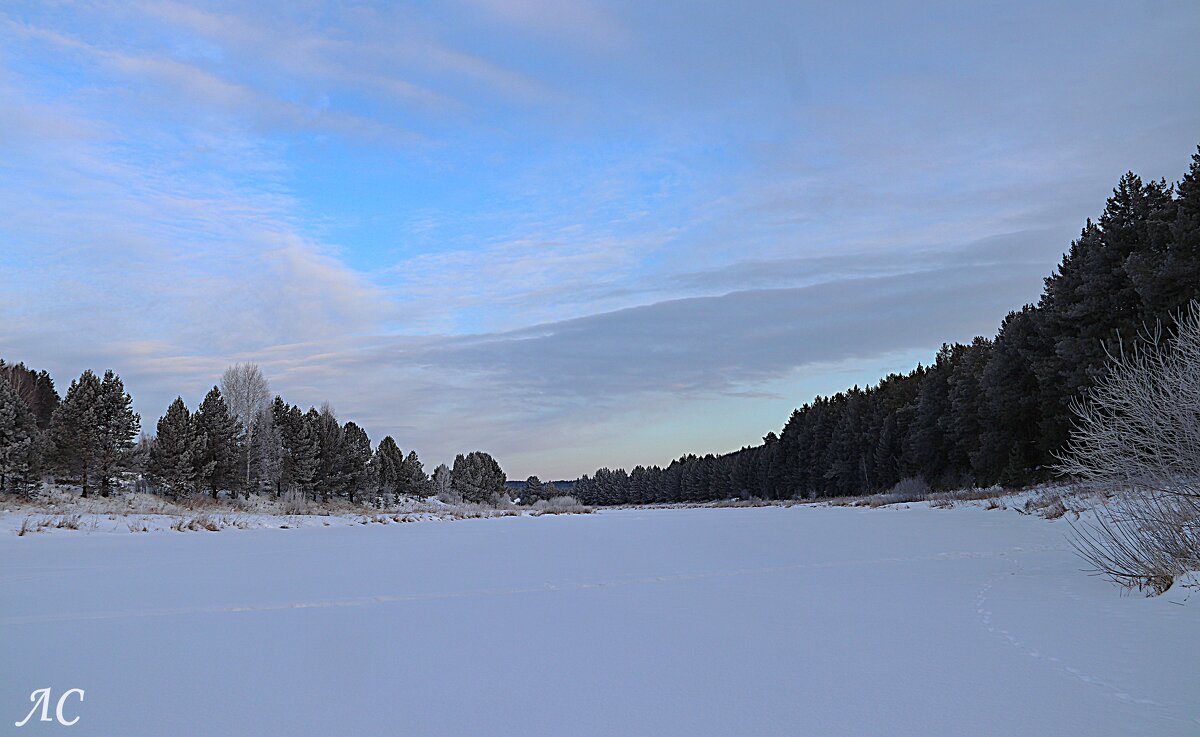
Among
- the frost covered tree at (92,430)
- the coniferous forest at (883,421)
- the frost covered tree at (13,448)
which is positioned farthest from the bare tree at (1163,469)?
the frost covered tree at (92,430)

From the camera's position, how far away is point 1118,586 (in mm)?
6406

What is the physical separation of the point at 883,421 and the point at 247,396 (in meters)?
49.2

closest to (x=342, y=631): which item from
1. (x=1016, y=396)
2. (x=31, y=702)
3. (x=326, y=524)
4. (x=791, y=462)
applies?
(x=31, y=702)

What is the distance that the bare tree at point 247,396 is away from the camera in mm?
51188

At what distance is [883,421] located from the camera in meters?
63.4

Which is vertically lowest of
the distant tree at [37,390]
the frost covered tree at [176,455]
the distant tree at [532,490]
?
the distant tree at [532,490]

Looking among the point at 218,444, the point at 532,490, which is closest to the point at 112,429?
the point at 218,444

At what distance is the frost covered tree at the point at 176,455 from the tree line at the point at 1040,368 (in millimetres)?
38960

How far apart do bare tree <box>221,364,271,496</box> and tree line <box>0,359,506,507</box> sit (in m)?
0.07

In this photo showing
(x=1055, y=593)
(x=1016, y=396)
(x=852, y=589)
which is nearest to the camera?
(x=1055, y=593)

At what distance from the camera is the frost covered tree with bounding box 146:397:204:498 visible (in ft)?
129

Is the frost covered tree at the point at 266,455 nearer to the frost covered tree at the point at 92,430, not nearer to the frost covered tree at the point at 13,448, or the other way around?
the frost covered tree at the point at 92,430

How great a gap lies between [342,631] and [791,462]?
80.1 m

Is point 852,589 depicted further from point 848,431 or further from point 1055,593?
point 848,431
